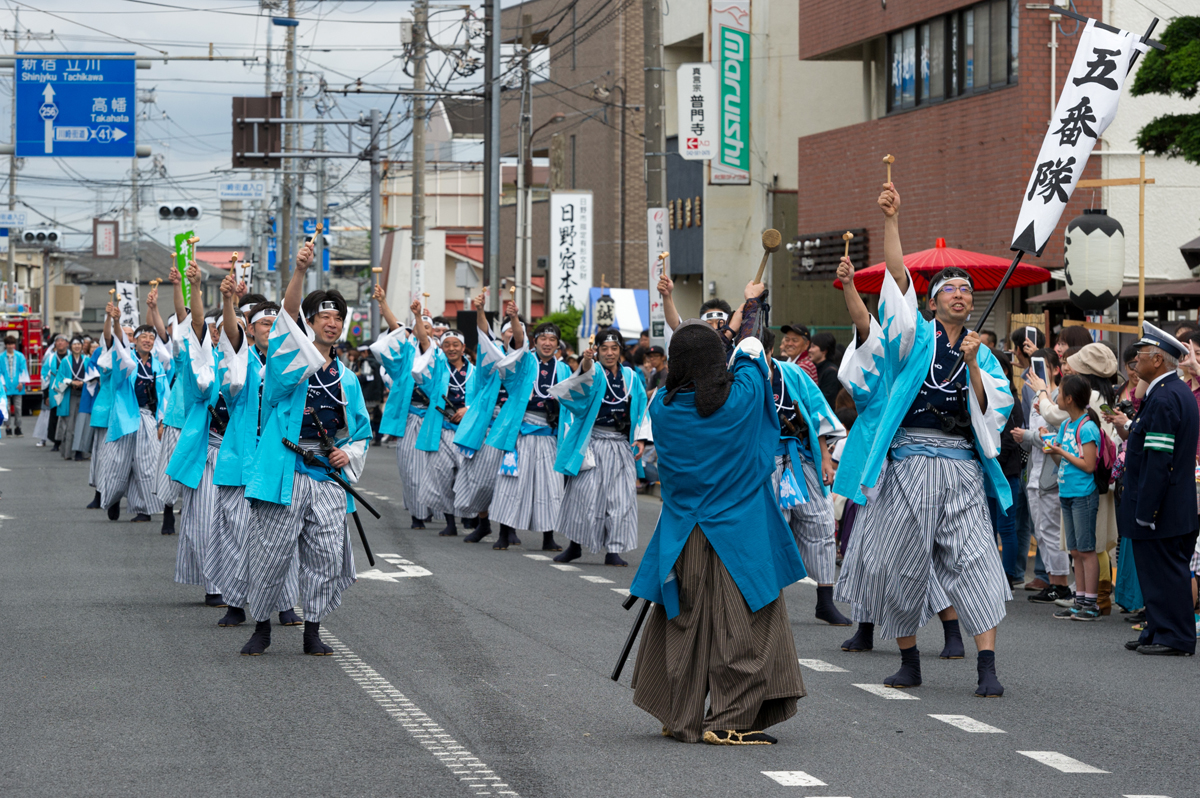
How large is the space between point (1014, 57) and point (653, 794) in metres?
16.4

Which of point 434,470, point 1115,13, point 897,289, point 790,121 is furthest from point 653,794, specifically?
point 790,121

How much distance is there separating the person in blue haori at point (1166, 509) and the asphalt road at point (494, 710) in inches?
9.7

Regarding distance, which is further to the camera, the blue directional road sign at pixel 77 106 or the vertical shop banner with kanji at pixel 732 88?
the vertical shop banner with kanji at pixel 732 88

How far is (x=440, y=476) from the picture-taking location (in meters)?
15.3

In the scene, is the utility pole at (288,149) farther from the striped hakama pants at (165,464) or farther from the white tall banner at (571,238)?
the striped hakama pants at (165,464)

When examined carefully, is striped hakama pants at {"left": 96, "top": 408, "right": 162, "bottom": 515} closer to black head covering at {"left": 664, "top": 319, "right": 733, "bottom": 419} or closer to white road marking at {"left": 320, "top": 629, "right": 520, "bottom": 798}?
white road marking at {"left": 320, "top": 629, "right": 520, "bottom": 798}

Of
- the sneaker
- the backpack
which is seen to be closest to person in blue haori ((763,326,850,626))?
the sneaker

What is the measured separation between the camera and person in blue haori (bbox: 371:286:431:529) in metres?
15.2

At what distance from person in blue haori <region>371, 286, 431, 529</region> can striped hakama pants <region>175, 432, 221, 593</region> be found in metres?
4.50

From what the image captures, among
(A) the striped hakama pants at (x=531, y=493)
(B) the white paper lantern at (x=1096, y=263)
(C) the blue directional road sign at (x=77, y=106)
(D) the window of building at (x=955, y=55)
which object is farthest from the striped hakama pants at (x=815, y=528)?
(C) the blue directional road sign at (x=77, y=106)

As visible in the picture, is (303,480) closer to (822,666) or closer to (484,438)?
(822,666)

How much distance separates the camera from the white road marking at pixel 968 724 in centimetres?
667

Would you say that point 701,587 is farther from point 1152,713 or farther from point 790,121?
point 790,121

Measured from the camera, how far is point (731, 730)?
6.27m
